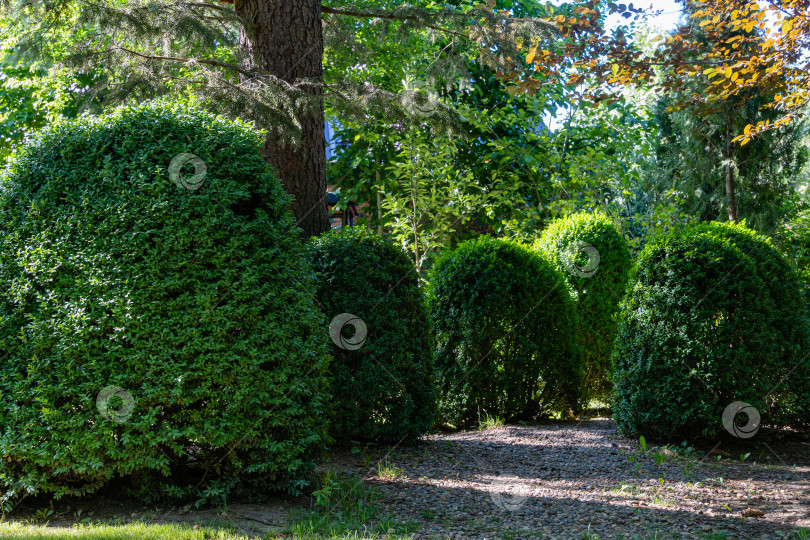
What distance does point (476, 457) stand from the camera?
5.27 meters

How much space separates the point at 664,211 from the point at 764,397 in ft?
17.2

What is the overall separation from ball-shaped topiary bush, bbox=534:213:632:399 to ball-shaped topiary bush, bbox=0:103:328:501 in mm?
4575

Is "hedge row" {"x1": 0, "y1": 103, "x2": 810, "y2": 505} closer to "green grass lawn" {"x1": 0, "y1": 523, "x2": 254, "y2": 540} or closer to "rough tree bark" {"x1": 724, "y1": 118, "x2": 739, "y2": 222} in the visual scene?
"green grass lawn" {"x1": 0, "y1": 523, "x2": 254, "y2": 540}

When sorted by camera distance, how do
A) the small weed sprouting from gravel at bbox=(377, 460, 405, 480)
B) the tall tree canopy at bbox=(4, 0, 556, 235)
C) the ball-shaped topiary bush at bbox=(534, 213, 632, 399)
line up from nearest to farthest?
the small weed sprouting from gravel at bbox=(377, 460, 405, 480) < the tall tree canopy at bbox=(4, 0, 556, 235) < the ball-shaped topiary bush at bbox=(534, 213, 632, 399)

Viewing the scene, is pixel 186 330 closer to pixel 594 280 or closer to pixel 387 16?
pixel 387 16

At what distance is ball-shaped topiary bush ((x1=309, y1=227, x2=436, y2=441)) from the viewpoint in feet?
16.9

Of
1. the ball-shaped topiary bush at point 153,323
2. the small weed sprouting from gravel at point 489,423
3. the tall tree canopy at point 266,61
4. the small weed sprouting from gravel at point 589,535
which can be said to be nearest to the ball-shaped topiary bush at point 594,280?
the small weed sprouting from gravel at point 489,423

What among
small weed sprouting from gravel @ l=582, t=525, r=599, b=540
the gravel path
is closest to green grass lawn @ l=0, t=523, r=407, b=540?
the gravel path

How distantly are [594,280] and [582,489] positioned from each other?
12.7 ft

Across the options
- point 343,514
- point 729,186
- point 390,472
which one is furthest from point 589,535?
point 729,186

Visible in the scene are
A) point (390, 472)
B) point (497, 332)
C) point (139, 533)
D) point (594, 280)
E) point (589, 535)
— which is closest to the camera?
point (139, 533)

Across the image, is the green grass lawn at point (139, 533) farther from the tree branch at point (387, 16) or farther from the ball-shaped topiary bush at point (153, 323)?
the tree branch at point (387, 16)

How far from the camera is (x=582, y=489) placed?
442cm

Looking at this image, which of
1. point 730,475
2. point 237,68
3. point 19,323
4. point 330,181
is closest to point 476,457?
point 730,475
